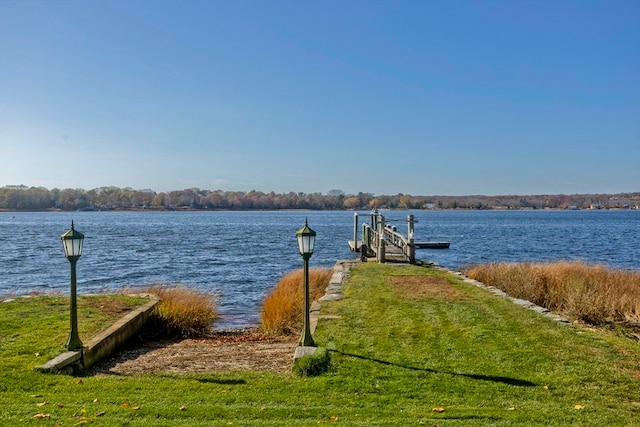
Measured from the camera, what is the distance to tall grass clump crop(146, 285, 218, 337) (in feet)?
41.1

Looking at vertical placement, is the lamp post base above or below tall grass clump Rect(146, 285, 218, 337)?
above

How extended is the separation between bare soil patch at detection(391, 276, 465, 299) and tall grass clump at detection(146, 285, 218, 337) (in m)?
5.09

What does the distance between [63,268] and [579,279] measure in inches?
1071

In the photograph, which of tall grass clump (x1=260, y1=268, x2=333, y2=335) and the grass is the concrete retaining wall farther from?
tall grass clump (x1=260, y1=268, x2=333, y2=335)

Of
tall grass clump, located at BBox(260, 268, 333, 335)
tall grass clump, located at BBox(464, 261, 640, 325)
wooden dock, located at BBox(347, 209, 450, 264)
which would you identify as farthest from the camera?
wooden dock, located at BBox(347, 209, 450, 264)

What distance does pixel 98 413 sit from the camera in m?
5.77

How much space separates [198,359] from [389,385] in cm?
334

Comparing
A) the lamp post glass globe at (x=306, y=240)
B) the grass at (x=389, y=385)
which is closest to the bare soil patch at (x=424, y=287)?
the grass at (x=389, y=385)

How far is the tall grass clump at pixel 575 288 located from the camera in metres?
12.8

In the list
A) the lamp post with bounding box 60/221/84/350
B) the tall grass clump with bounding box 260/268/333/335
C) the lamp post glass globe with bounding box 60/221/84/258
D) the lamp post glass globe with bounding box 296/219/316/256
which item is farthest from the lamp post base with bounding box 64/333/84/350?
the tall grass clump with bounding box 260/268/333/335

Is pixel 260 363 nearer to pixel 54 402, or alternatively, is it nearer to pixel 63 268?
pixel 54 402

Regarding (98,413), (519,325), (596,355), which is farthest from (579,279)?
(98,413)

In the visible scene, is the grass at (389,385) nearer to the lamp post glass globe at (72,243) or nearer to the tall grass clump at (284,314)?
the lamp post glass globe at (72,243)

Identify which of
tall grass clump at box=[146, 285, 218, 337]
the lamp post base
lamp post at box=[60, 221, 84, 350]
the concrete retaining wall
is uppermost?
lamp post at box=[60, 221, 84, 350]
